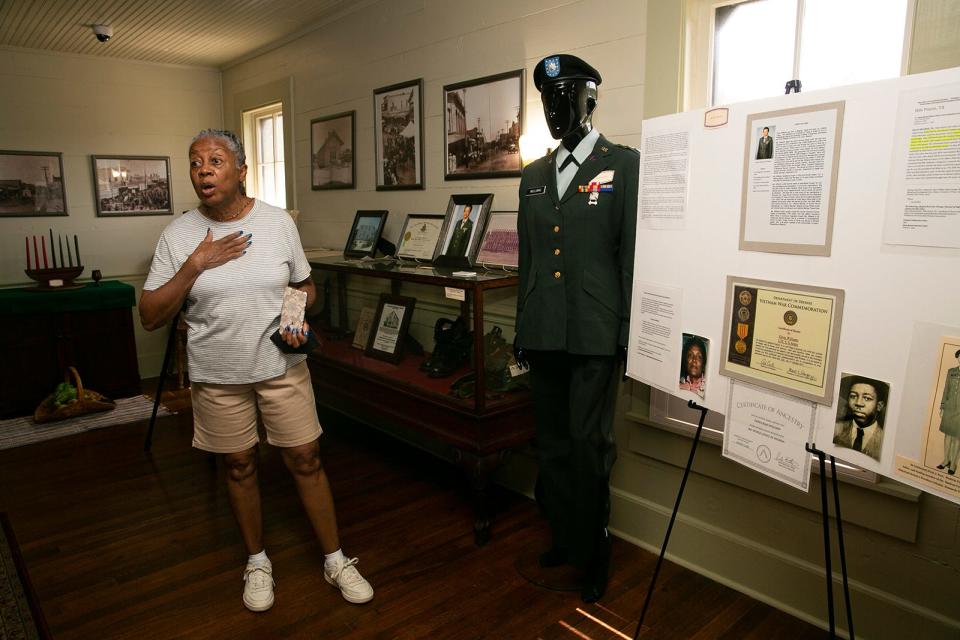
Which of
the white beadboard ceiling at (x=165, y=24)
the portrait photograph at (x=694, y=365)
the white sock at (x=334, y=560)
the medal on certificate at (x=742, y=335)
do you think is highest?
the white beadboard ceiling at (x=165, y=24)

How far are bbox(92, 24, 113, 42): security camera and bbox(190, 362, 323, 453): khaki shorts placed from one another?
339cm

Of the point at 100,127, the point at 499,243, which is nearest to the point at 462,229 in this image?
the point at 499,243

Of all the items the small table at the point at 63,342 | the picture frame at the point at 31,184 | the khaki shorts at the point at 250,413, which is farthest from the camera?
the picture frame at the point at 31,184

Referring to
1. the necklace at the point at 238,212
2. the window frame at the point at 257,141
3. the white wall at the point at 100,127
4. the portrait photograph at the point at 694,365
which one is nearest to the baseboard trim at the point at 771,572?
the portrait photograph at the point at 694,365

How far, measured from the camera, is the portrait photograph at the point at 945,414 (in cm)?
107

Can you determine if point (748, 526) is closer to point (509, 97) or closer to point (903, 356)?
point (903, 356)

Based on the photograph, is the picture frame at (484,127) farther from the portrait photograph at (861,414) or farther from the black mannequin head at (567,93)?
the portrait photograph at (861,414)

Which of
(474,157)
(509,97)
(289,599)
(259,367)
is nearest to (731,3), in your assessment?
(509,97)

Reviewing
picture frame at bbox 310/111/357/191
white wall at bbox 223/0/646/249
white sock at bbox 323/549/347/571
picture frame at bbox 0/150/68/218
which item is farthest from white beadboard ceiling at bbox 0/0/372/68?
white sock at bbox 323/549/347/571

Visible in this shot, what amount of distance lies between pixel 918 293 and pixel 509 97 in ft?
7.18

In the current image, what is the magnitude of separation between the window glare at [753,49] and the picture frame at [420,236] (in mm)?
1534

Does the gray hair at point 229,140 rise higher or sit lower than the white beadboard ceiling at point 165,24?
lower

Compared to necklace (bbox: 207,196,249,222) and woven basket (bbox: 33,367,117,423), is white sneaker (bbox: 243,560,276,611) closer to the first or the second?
necklace (bbox: 207,196,249,222)

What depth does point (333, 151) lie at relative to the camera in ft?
14.1
